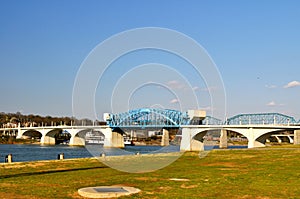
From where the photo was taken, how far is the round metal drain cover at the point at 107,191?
1759 cm

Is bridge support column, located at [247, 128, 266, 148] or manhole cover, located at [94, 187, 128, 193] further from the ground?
bridge support column, located at [247, 128, 266, 148]

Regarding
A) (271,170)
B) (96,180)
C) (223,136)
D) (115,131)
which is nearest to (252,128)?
(223,136)

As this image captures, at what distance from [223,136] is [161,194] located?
355 feet

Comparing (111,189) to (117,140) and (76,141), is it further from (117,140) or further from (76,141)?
(76,141)

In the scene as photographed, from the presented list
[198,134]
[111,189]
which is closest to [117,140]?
[198,134]

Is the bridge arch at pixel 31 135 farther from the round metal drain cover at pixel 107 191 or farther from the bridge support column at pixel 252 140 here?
the round metal drain cover at pixel 107 191

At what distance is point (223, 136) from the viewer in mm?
124062

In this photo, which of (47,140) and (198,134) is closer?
(198,134)

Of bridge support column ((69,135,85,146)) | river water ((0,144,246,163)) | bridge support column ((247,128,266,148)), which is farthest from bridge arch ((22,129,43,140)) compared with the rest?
bridge support column ((247,128,266,148))

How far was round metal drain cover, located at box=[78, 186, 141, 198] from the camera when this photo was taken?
17594mm

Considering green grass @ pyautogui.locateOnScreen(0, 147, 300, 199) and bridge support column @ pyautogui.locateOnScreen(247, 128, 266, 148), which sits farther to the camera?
bridge support column @ pyautogui.locateOnScreen(247, 128, 266, 148)

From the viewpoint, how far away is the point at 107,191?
18438 mm

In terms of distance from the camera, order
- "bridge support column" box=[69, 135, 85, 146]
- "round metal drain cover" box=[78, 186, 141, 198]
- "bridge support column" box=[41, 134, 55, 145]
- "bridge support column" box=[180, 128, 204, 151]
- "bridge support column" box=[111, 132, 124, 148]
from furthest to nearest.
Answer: "bridge support column" box=[41, 134, 55, 145] → "bridge support column" box=[69, 135, 85, 146] → "bridge support column" box=[111, 132, 124, 148] → "bridge support column" box=[180, 128, 204, 151] → "round metal drain cover" box=[78, 186, 141, 198]

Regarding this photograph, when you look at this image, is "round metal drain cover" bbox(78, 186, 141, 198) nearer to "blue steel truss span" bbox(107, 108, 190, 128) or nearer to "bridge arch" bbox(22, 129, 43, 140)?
"blue steel truss span" bbox(107, 108, 190, 128)
